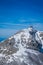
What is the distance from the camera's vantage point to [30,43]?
5212 inches

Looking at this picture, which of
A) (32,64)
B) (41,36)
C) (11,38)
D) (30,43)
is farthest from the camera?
(41,36)

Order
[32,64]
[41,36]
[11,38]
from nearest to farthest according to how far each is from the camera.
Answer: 1. [32,64]
2. [11,38]
3. [41,36]

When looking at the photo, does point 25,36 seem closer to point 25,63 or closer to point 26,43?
point 26,43

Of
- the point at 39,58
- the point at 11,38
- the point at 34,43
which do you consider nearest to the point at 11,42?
the point at 11,38

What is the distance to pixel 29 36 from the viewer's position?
139 m

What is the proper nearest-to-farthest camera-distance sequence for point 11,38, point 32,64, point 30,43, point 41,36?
point 32,64 < point 30,43 < point 11,38 < point 41,36

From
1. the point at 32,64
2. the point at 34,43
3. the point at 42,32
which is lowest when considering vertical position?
the point at 32,64

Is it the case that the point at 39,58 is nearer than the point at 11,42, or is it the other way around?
the point at 39,58

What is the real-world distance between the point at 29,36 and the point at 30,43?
8456mm

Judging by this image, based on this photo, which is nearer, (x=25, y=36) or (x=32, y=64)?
(x=32, y=64)

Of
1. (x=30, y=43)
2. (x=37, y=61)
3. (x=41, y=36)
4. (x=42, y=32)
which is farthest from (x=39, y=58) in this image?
(x=42, y=32)

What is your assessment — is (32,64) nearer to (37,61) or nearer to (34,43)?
(37,61)

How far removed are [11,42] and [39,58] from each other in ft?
217

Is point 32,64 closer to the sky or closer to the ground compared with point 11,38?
closer to the ground
